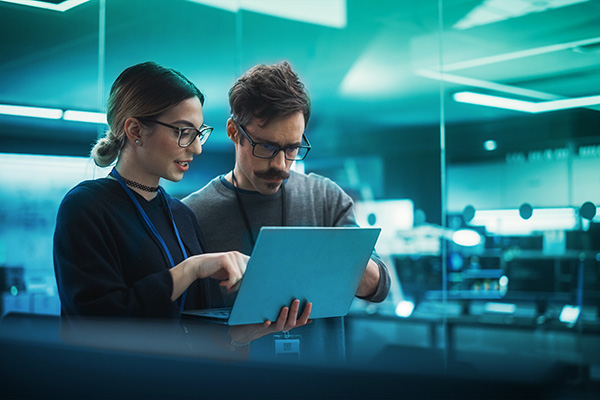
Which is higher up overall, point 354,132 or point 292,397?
point 354,132

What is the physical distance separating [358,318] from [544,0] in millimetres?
2847

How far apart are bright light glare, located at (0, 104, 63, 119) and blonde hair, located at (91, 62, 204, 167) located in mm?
1155

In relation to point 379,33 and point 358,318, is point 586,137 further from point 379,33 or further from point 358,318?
point 358,318

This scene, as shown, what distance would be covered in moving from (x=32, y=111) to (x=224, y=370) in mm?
2119

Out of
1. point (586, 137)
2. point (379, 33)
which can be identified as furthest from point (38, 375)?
point (379, 33)

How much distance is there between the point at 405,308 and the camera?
4.74 meters

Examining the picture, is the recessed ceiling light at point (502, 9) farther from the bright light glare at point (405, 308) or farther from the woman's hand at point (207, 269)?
the woman's hand at point (207, 269)

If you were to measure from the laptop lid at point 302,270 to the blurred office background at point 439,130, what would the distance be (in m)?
1.71

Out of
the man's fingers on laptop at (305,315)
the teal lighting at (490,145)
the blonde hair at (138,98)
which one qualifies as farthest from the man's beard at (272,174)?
the teal lighting at (490,145)

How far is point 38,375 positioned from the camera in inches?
36.6

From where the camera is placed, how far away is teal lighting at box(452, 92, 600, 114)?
3911 mm

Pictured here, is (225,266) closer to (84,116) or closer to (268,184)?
(268,184)

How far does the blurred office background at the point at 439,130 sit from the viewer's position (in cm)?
351

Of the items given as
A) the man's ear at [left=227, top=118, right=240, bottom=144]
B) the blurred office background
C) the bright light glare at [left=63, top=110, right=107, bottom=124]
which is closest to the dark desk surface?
the man's ear at [left=227, top=118, right=240, bottom=144]
